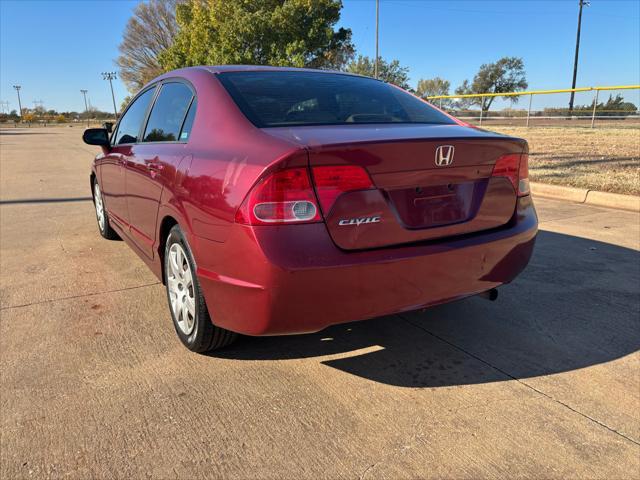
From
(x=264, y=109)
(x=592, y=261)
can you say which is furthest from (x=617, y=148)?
(x=264, y=109)

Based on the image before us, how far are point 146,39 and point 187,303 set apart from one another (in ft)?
179

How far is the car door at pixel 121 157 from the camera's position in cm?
385

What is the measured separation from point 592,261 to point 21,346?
14.7ft

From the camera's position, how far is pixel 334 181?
2068 mm

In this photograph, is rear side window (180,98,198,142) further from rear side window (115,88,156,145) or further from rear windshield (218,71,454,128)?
rear side window (115,88,156,145)

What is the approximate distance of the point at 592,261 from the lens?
14.5ft

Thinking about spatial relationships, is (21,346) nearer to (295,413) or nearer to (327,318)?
(295,413)

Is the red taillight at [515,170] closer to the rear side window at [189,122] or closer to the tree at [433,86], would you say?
the rear side window at [189,122]

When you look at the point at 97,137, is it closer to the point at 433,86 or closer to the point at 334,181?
the point at 334,181

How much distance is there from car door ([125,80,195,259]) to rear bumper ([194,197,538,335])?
2.40 feet

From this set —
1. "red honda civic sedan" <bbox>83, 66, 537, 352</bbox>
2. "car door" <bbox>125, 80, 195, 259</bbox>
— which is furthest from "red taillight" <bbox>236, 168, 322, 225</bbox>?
"car door" <bbox>125, 80, 195, 259</bbox>

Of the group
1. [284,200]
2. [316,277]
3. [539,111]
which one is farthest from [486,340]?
[539,111]

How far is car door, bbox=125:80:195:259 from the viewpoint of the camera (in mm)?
2877

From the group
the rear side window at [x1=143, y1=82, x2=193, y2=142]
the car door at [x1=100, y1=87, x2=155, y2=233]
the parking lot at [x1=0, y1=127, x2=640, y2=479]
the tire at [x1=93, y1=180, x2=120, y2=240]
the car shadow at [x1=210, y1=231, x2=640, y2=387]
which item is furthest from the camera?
the tire at [x1=93, y1=180, x2=120, y2=240]
